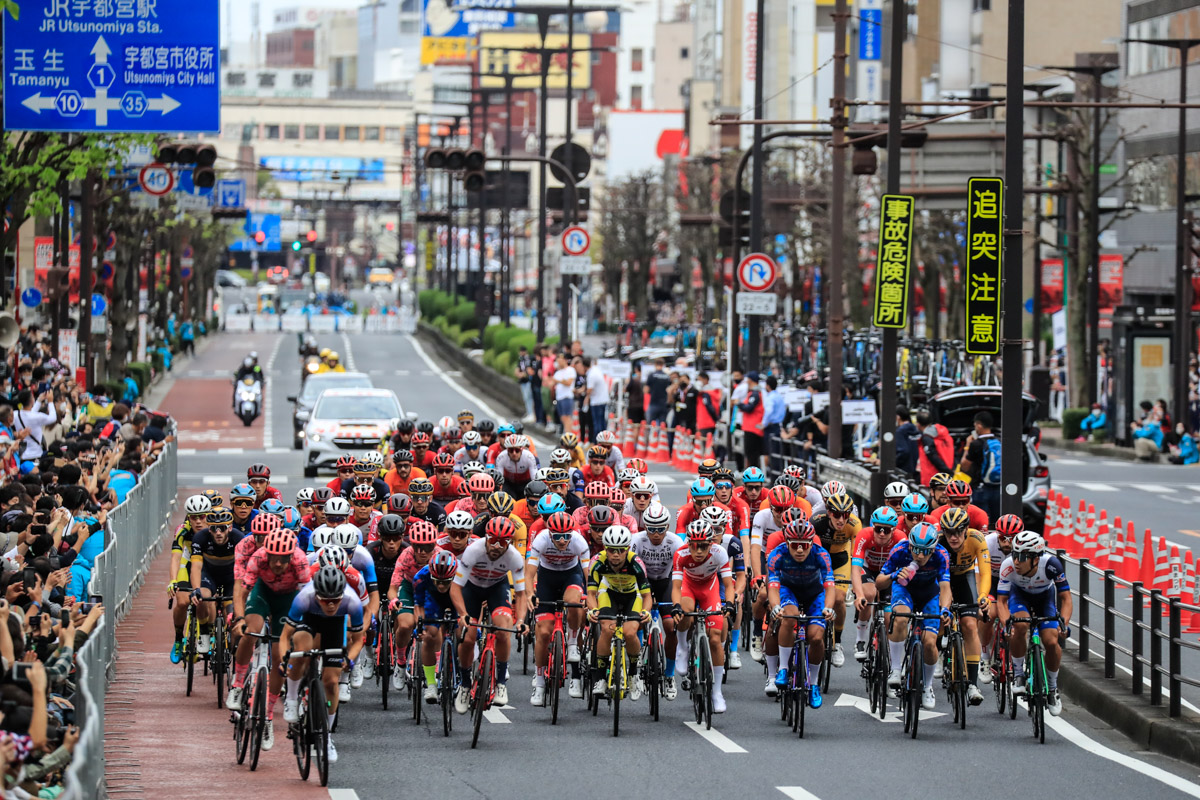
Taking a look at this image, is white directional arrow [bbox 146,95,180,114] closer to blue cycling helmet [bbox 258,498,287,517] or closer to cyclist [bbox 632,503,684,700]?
blue cycling helmet [bbox 258,498,287,517]

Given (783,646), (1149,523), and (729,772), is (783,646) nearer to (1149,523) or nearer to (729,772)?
(729,772)

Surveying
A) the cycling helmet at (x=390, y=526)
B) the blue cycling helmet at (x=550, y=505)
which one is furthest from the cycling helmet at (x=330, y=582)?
the blue cycling helmet at (x=550, y=505)

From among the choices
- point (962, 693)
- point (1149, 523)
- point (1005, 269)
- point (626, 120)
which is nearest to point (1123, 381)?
point (1149, 523)

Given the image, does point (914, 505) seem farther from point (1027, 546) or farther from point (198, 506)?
point (198, 506)

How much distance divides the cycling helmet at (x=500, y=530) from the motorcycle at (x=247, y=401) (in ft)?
113

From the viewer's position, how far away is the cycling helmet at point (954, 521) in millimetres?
15430

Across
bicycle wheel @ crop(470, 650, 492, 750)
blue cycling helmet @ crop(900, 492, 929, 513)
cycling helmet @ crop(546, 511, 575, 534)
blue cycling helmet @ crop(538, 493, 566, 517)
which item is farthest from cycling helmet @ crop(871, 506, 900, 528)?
bicycle wheel @ crop(470, 650, 492, 750)

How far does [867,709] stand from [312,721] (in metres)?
5.39

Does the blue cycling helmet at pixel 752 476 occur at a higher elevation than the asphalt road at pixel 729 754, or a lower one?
higher

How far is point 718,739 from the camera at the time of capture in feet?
48.2

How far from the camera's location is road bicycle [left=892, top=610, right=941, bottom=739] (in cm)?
1485

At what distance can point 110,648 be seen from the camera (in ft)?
54.0

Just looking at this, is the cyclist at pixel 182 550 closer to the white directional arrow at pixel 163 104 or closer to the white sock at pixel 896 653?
the white sock at pixel 896 653

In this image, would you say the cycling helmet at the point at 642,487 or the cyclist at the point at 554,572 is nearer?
the cyclist at the point at 554,572
